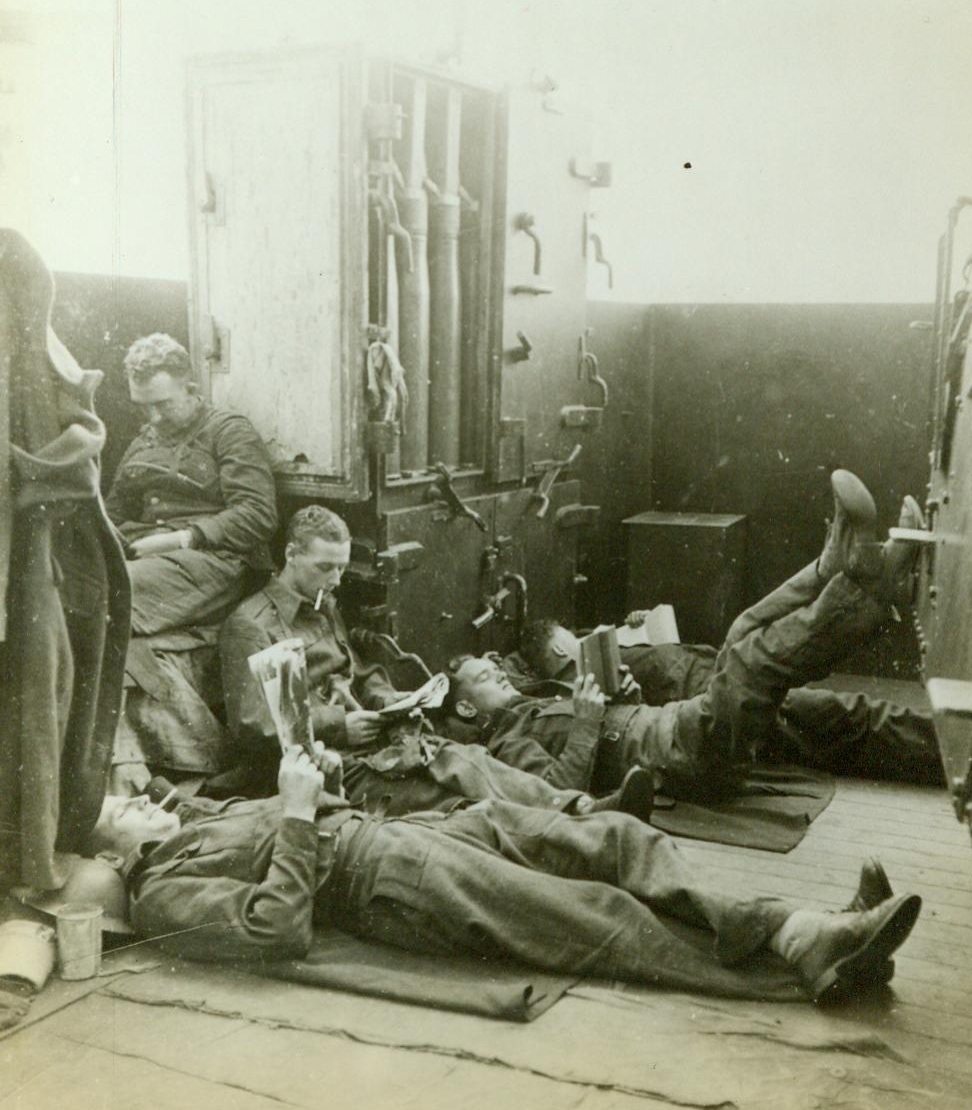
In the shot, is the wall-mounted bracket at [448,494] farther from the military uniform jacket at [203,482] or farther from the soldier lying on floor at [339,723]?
the military uniform jacket at [203,482]

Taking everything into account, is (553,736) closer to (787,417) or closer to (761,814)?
(761,814)

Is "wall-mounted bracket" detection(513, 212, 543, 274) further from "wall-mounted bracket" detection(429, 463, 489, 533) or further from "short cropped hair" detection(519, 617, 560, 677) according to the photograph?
"short cropped hair" detection(519, 617, 560, 677)

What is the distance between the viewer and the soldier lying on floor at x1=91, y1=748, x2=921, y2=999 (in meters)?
2.92

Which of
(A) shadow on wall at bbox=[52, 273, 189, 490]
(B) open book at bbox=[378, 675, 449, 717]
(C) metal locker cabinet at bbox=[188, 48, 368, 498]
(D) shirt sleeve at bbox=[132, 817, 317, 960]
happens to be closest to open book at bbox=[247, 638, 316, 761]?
(D) shirt sleeve at bbox=[132, 817, 317, 960]

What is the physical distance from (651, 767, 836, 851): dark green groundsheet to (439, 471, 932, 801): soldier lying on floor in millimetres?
91

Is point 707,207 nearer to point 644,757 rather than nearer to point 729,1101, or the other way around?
point 644,757

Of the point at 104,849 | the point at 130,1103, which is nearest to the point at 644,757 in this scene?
the point at 104,849

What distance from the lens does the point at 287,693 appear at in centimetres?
322

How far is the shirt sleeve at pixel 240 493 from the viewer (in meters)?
4.68

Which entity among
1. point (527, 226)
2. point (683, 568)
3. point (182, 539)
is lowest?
point (683, 568)

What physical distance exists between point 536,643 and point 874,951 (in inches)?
94.4

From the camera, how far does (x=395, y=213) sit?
475 centimetres

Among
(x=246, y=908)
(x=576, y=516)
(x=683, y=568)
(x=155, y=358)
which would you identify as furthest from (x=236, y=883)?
(x=683, y=568)

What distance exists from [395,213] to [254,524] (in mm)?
1338
